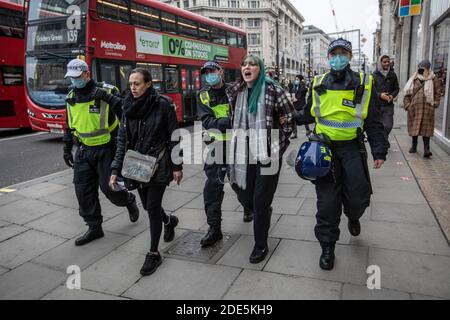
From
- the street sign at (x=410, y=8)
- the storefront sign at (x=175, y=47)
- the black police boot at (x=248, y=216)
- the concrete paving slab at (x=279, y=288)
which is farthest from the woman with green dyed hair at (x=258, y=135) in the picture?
the street sign at (x=410, y=8)

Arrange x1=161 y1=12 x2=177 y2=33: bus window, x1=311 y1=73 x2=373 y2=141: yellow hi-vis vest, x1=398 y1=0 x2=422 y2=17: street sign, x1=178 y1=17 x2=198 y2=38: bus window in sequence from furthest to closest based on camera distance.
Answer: x1=178 y1=17 x2=198 y2=38: bus window → x1=161 y1=12 x2=177 y2=33: bus window → x1=398 y1=0 x2=422 y2=17: street sign → x1=311 y1=73 x2=373 y2=141: yellow hi-vis vest

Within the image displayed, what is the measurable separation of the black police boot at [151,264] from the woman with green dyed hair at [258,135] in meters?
0.82

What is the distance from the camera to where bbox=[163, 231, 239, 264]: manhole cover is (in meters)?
3.32

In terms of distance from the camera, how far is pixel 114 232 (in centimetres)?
404

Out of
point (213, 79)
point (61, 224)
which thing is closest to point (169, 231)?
point (61, 224)

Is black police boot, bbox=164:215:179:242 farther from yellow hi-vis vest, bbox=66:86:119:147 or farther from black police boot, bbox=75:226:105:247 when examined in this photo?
yellow hi-vis vest, bbox=66:86:119:147

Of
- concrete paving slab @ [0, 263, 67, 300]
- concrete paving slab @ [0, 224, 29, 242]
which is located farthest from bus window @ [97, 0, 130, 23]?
concrete paving slab @ [0, 263, 67, 300]

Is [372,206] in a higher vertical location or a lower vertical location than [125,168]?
lower

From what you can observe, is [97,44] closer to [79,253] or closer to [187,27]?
[187,27]

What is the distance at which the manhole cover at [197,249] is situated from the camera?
10.9 feet

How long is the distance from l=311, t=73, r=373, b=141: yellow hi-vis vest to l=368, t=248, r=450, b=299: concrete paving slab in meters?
1.08

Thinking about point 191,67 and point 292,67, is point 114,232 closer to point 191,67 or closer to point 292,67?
point 191,67
